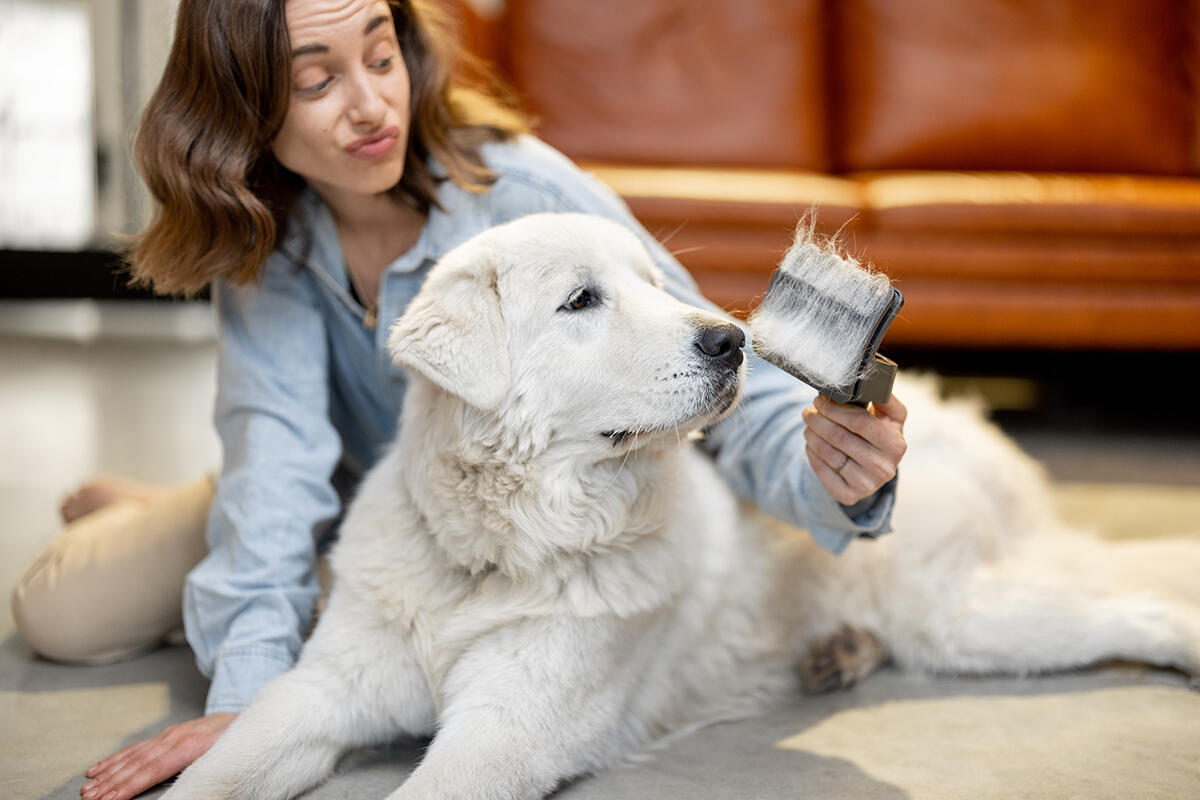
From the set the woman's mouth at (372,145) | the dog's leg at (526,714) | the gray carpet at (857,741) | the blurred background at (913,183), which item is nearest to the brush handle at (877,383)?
the dog's leg at (526,714)

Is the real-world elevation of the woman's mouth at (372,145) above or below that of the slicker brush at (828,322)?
above

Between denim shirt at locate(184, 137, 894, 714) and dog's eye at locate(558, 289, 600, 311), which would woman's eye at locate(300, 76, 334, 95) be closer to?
denim shirt at locate(184, 137, 894, 714)

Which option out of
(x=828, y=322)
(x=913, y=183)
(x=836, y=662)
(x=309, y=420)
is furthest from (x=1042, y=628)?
(x=913, y=183)

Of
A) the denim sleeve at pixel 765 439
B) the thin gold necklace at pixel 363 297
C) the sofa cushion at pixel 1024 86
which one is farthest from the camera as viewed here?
the sofa cushion at pixel 1024 86

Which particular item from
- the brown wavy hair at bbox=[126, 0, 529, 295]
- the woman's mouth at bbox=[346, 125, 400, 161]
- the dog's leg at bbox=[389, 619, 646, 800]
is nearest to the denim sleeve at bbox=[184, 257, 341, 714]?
the brown wavy hair at bbox=[126, 0, 529, 295]

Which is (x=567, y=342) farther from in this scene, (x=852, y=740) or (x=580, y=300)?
(x=852, y=740)

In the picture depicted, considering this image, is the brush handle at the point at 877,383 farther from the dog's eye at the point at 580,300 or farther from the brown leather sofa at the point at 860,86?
the brown leather sofa at the point at 860,86

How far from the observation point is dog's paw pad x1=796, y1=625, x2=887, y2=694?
205 cm

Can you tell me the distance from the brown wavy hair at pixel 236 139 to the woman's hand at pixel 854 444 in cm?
94

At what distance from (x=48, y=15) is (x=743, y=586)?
739 centimetres

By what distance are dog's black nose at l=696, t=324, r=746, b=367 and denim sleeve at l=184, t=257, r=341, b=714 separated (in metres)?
0.92

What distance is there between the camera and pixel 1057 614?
2.07 m

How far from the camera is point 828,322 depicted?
143cm

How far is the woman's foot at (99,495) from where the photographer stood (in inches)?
105
